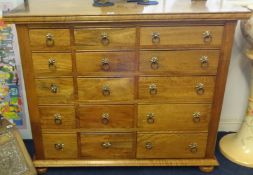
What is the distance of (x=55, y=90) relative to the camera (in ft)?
5.33

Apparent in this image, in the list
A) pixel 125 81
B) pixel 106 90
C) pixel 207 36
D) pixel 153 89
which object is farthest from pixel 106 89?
pixel 207 36

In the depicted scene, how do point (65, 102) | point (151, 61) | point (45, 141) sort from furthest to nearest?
1. point (45, 141)
2. point (65, 102)
3. point (151, 61)

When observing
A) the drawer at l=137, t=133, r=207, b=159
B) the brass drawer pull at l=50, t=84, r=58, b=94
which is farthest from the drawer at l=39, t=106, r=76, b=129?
A: the drawer at l=137, t=133, r=207, b=159

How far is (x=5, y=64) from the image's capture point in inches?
76.7

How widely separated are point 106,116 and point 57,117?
0.28 metres

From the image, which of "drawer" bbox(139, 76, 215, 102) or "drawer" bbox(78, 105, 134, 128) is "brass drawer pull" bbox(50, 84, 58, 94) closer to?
"drawer" bbox(78, 105, 134, 128)

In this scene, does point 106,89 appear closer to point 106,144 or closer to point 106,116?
point 106,116

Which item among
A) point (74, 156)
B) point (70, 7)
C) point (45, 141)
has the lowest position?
point (74, 156)

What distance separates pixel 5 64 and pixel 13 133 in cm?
48

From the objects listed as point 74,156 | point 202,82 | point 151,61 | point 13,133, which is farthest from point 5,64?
point 202,82

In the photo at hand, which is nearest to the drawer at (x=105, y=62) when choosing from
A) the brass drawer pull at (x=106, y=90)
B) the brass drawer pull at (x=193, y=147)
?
the brass drawer pull at (x=106, y=90)

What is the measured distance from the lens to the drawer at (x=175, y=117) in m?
1.69

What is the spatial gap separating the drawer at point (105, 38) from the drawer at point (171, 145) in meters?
0.58

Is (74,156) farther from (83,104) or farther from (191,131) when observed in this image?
(191,131)
